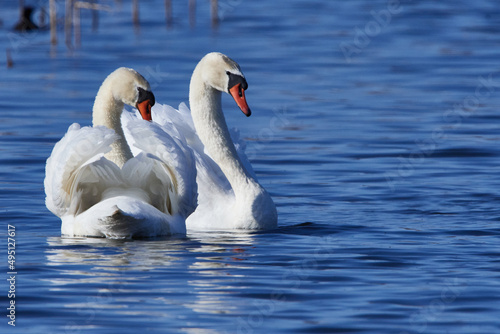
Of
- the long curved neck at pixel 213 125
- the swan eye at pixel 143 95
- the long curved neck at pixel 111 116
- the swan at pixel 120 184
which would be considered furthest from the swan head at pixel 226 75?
the swan at pixel 120 184

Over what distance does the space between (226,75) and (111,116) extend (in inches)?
38.8

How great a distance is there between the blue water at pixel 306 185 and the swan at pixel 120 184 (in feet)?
0.49

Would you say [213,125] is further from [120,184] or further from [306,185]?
[306,185]

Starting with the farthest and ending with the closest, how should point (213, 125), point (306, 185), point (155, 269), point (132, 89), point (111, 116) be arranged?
point (306, 185) < point (213, 125) < point (111, 116) < point (132, 89) < point (155, 269)

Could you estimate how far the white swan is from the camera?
9117 millimetres

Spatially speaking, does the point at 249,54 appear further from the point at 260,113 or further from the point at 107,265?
the point at 107,265

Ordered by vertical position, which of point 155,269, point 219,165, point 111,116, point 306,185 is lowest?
point 306,185

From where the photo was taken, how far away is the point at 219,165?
952 cm

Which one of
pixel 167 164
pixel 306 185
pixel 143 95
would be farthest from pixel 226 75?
pixel 306 185

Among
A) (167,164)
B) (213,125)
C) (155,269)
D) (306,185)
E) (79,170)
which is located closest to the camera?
(155,269)

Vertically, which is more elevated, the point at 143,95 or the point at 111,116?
the point at 143,95

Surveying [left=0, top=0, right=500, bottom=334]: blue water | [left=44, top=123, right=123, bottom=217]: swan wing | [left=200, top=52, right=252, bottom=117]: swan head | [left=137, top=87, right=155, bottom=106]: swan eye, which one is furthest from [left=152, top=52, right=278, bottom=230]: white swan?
[left=44, top=123, right=123, bottom=217]: swan wing

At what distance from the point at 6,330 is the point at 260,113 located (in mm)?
8921

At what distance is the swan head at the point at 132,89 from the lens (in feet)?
29.6
